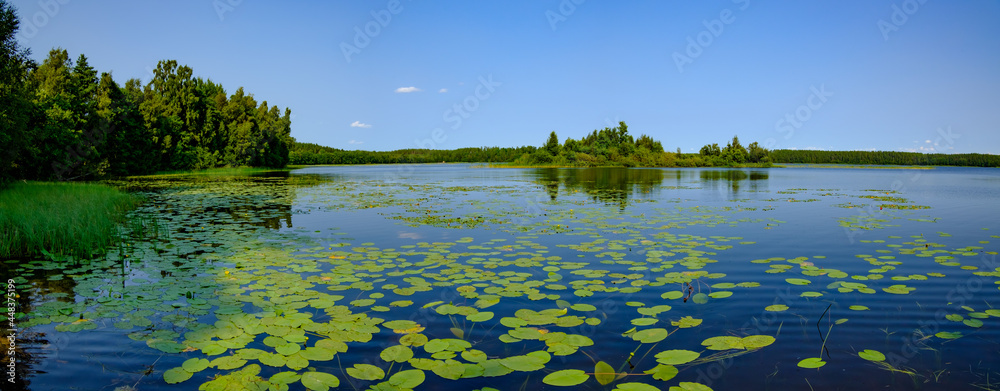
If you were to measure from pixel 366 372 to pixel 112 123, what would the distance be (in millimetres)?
42219

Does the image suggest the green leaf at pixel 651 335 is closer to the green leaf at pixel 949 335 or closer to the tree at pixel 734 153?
the green leaf at pixel 949 335

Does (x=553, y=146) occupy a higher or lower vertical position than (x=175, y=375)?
higher

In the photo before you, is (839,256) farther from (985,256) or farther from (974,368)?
(974,368)

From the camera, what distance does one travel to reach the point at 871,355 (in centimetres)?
395

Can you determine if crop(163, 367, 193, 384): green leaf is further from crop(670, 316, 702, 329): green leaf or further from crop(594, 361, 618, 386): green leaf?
crop(670, 316, 702, 329): green leaf

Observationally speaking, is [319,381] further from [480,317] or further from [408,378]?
[480,317]

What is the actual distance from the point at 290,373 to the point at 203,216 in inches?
478

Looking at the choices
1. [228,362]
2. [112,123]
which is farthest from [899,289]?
[112,123]

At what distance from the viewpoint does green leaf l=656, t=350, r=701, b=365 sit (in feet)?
12.3

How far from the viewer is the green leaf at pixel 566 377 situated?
3.38 metres

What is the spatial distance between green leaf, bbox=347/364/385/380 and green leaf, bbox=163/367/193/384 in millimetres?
1167

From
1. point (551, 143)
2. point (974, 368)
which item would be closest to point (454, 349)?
point (974, 368)

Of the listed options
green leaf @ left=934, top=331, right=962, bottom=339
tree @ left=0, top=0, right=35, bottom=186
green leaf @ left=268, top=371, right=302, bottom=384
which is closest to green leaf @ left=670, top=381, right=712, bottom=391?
green leaf @ left=268, top=371, right=302, bottom=384

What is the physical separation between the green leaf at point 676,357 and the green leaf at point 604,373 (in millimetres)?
430
